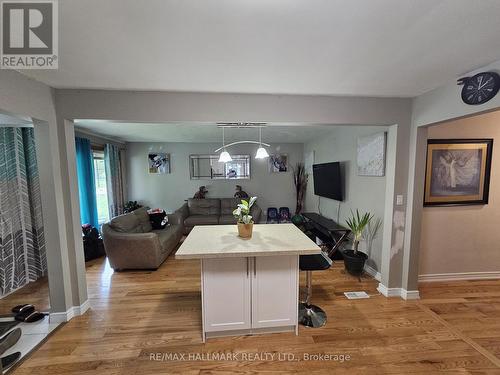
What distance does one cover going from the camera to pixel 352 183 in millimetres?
3586

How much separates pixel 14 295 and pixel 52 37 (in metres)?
3.34

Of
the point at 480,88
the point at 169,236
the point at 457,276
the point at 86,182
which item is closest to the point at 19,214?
the point at 86,182

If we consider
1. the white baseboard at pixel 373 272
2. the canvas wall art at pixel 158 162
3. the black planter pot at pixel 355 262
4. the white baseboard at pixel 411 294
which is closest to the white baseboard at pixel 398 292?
the white baseboard at pixel 411 294

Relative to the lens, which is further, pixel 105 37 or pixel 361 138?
pixel 361 138

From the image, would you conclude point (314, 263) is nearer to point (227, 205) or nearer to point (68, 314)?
point (68, 314)

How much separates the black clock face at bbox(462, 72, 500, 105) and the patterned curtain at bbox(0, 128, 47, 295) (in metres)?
5.22

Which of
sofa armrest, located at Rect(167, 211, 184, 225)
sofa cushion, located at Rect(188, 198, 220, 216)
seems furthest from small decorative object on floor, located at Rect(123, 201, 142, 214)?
sofa cushion, located at Rect(188, 198, 220, 216)

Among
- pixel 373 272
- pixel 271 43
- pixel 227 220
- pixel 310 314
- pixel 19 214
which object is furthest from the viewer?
pixel 227 220

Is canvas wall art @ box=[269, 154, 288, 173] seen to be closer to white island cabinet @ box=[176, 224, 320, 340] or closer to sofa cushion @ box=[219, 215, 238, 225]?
sofa cushion @ box=[219, 215, 238, 225]

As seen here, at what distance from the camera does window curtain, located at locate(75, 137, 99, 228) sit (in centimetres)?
389

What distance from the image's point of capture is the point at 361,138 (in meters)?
3.22

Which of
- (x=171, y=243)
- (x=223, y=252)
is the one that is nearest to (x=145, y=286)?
(x=171, y=243)

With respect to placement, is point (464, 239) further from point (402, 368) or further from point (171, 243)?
point (171, 243)

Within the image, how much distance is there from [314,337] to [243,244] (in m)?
1.13
